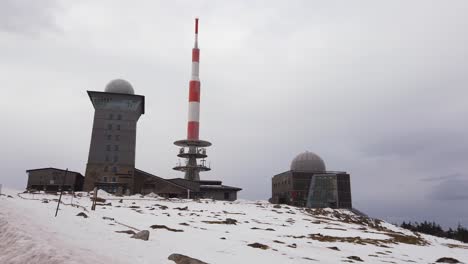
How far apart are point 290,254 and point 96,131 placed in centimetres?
5537

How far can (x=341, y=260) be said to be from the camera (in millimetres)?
12344

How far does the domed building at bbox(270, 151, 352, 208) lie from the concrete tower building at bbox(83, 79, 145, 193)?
1171 inches

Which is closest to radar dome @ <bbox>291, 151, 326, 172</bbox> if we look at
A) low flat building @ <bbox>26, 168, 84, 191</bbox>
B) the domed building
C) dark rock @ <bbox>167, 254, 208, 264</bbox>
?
the domed building

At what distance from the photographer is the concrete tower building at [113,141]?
58534 mm

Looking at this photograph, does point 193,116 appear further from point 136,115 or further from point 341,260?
point 341,260

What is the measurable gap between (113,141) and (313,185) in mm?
37680

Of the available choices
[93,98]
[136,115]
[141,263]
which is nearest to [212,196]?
[136,115]

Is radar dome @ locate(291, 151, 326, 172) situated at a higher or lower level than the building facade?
higher

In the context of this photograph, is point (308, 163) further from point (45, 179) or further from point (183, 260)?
point (183, 260)

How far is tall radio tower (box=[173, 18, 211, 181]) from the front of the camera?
6619 centimetres

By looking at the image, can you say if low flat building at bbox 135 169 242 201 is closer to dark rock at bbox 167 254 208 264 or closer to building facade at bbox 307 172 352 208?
building facade at bbox 307 172 352 208

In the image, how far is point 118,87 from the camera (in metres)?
64.9

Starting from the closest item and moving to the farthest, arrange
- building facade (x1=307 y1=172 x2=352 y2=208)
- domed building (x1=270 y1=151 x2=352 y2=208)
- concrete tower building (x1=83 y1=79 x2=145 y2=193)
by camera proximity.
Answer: concrete tower building (x1=83 y1=79 x2=145 y2=193), building facade (x1=307 y1=172 x2=352 y2=208), domed building (x1=270 y1=151 x2=352 y2=208)

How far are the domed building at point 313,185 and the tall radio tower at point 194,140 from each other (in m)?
16.7
